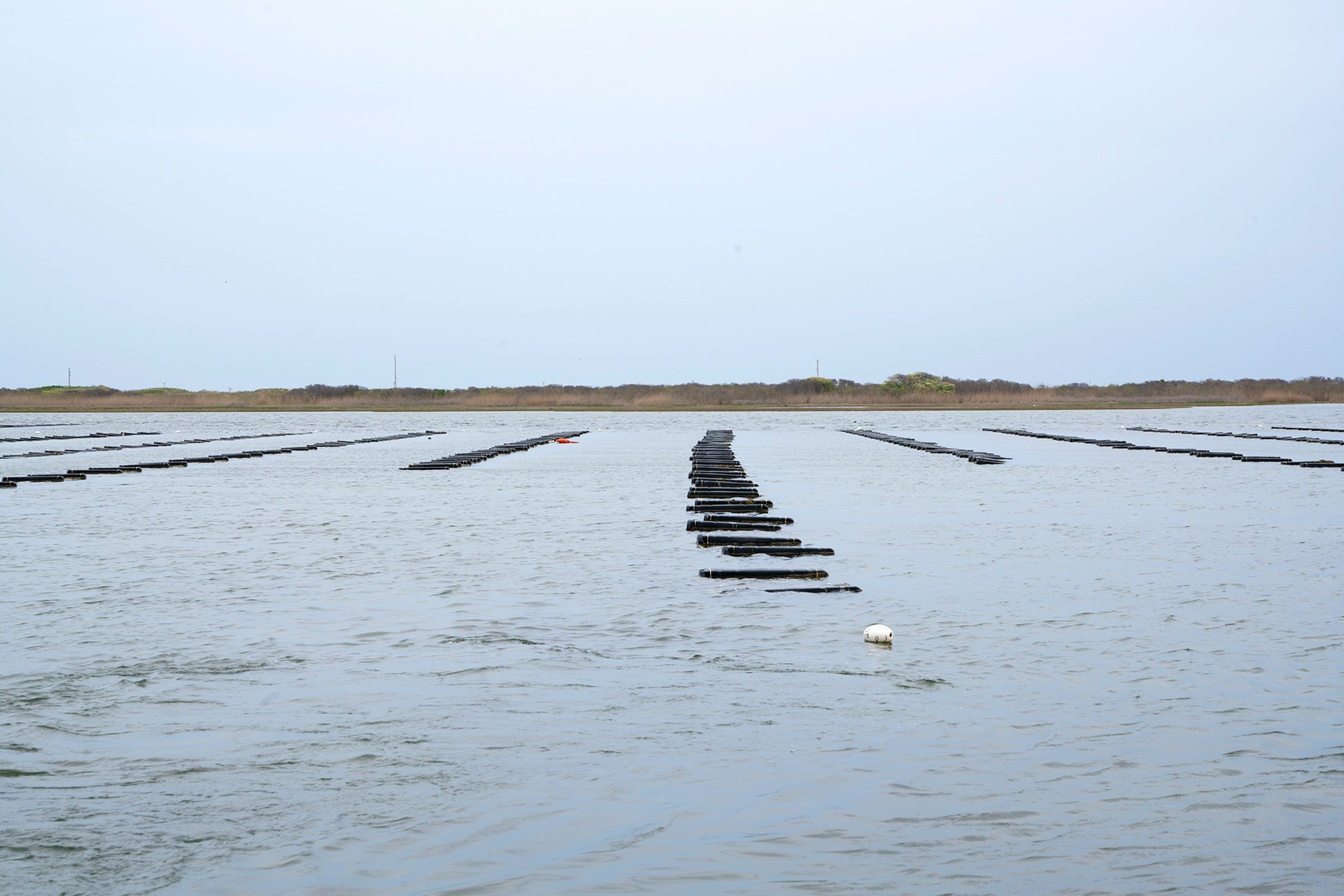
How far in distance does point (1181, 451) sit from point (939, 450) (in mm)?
6780

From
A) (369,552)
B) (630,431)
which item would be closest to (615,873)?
(369,552)

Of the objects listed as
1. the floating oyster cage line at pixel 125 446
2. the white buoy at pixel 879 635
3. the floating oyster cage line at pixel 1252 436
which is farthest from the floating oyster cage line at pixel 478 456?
the floating oyster cage line at pixel 1252 436

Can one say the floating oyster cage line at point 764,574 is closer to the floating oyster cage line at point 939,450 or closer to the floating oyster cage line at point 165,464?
the floating oyster cage line at point 165,464

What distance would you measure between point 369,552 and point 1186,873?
1128cm

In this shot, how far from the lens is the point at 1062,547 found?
1495 cm

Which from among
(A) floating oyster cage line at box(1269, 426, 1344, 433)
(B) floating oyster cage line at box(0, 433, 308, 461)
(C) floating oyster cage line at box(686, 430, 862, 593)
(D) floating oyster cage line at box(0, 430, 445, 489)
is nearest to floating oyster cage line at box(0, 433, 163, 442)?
(B) floating oyster cage line at box(0, 433, 308, 461)

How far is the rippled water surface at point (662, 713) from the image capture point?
198 inches

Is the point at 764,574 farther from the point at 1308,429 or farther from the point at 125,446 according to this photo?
the point at 1308,429

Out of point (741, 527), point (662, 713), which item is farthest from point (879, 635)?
point (741, 527)

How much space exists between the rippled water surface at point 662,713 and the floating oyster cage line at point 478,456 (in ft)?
47.9

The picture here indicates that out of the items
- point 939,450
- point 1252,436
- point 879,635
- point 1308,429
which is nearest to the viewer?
point 879,635

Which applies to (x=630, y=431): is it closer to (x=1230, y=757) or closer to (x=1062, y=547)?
(x=1062, y=547)

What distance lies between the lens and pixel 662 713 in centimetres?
712

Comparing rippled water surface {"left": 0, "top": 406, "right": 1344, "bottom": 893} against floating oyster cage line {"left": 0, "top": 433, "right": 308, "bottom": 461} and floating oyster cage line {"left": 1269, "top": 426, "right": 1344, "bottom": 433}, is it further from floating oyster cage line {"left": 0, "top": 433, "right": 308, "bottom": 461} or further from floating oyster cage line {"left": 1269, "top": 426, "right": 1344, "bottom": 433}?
floating oyster cage line {"left": 1269, "top": 426, "right": 1344, "bottom": 433}
